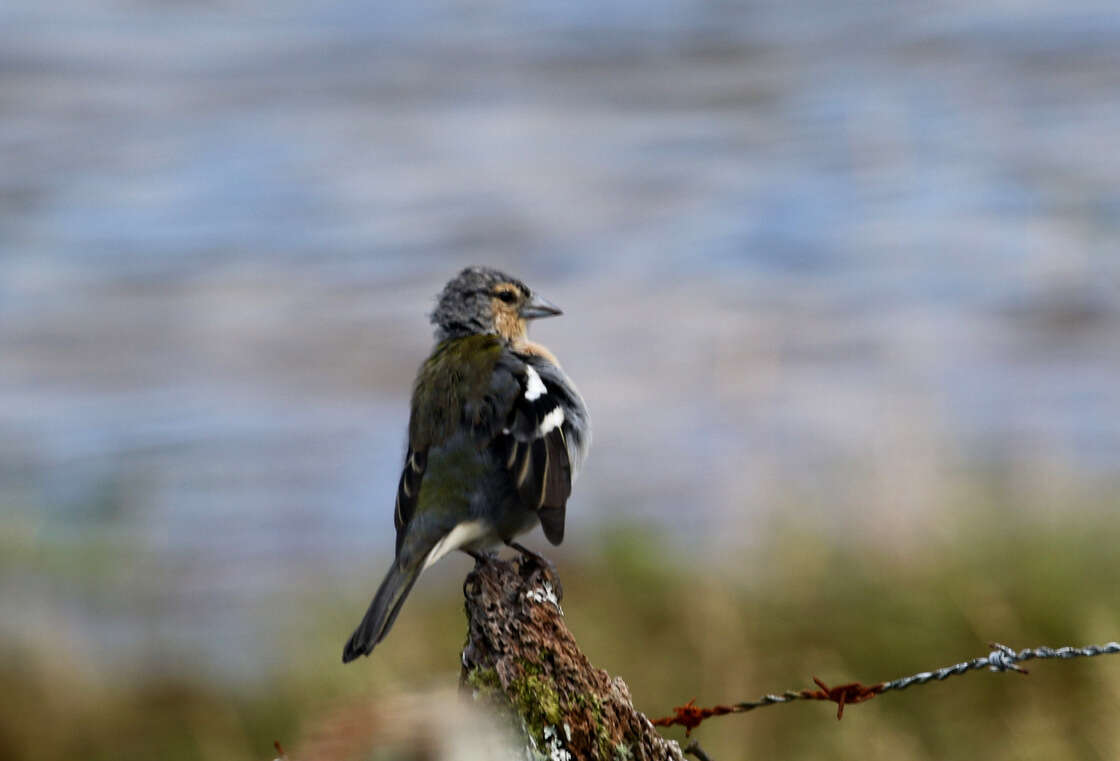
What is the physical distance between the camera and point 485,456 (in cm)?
464

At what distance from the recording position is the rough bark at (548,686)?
9.11 ft

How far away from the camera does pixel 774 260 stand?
18.6 m

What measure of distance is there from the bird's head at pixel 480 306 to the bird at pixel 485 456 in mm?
601

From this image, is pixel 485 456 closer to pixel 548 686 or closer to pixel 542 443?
pixel 542 443

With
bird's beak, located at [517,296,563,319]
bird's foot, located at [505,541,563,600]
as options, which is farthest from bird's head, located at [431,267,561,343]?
bird's foot, located at [505,541,563,600]

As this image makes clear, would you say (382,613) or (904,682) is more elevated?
(382,613)

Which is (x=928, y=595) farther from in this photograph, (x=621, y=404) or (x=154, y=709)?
(x=621, y=404)

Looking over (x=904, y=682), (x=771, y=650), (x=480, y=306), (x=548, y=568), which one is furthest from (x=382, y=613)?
(x=771, y=650)

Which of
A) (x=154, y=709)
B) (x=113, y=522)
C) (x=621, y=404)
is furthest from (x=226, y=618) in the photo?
(x=621, y=404)

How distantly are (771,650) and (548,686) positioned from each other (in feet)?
18.0

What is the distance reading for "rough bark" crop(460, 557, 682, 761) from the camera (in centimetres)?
278

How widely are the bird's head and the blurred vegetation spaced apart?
186 cm

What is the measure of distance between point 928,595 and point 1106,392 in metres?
7.73

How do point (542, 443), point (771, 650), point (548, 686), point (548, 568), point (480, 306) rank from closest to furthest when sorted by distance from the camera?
point (548, 686) < point (548, 568) < point (542, 443) < point (480, 306) < point (771, 650)
